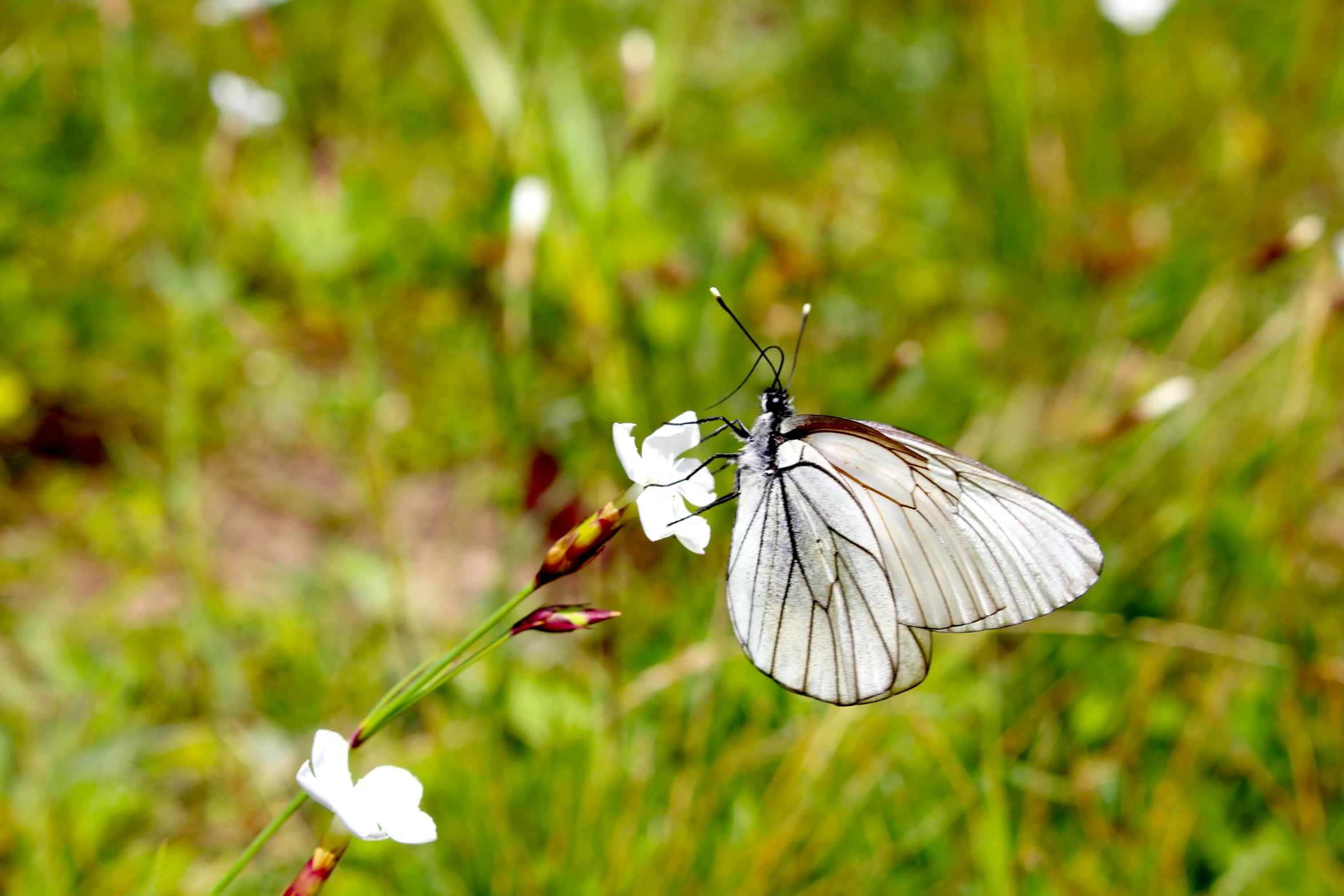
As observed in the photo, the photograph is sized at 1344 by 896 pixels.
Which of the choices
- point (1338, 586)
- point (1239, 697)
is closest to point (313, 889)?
point (1239, 697)

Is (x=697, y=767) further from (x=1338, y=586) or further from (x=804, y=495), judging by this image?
(x=1338, y=586)

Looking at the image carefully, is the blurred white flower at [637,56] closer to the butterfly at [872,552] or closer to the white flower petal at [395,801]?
the butterfly at [872,552]

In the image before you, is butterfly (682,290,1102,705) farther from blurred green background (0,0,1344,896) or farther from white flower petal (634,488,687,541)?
blurred green background (0,0,1344,896)

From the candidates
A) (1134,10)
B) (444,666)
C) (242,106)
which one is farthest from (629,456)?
(1134,10)

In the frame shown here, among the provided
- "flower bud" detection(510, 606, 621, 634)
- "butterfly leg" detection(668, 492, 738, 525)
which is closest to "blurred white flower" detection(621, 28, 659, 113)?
"butterfly leg" detection(668, 492, 738, 525)

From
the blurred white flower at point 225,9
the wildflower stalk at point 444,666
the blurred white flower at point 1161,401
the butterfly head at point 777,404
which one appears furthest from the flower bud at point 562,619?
the blurred white flower at point 225,9

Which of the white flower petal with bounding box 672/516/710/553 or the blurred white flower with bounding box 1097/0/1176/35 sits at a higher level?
the blurred white flower with bounding box 1097/0/1176/35
